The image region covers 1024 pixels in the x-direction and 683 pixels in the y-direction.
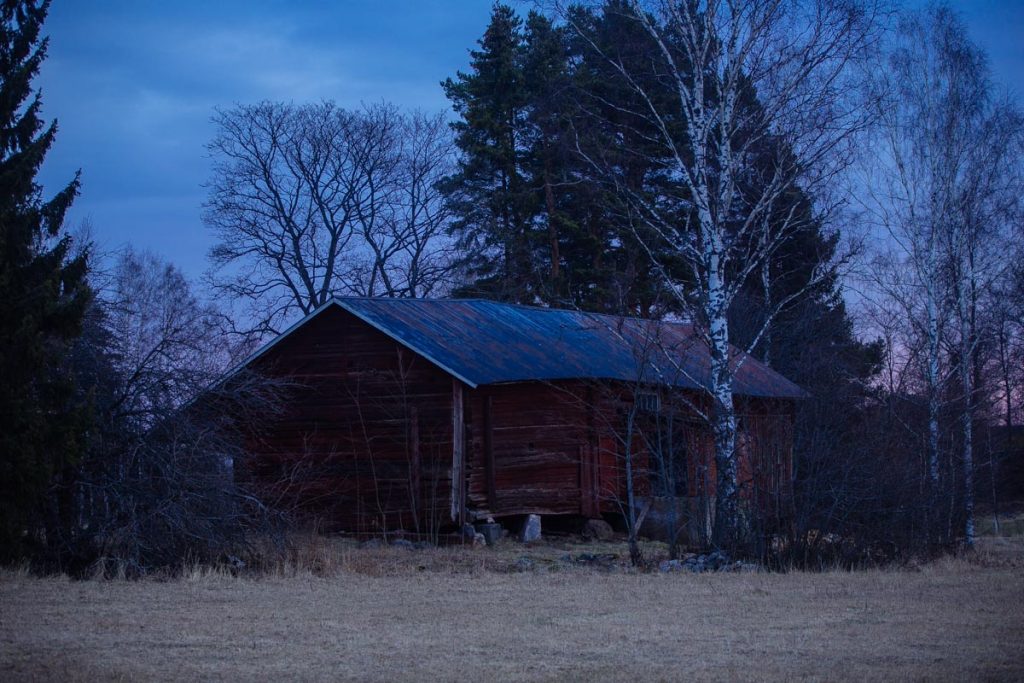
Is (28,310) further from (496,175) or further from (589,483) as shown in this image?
(496,175)

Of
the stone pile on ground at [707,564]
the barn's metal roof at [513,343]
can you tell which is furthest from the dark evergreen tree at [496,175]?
the stone pile on ground at [707,564]

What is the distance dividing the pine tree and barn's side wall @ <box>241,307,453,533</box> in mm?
7134

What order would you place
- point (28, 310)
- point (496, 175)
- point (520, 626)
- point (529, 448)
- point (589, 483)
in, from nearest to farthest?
point (520, 626)
point (28, 310)
point (529, 448)
point (589, 483)
point (496, 175)

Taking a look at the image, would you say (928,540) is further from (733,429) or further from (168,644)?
(168,644)

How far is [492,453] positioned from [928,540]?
922 centimetres

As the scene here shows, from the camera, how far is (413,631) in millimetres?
10883

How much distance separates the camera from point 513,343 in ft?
83.2

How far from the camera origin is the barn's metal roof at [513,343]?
2277 centimetres

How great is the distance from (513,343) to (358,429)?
4.07 metres

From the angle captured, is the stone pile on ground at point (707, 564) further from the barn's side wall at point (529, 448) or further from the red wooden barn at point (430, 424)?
the barn's side wall at point (529, 448)

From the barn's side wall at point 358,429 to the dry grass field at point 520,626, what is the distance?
22.2ft

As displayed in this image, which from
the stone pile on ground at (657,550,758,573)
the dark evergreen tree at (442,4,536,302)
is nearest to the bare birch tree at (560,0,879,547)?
the stone pile on ground at (657,550,758,573)

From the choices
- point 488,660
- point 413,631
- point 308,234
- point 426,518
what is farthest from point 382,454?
point 308,234

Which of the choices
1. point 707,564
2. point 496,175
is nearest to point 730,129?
point 707,564
